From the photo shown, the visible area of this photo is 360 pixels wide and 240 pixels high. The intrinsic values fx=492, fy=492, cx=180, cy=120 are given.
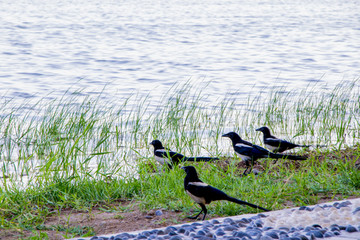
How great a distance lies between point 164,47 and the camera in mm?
22234

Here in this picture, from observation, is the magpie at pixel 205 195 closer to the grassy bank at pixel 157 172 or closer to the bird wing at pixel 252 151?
the grassy bank at pixel 157 172

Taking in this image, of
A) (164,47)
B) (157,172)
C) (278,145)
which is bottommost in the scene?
(164,47)

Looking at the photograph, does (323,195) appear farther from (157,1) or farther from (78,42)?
(157,1)

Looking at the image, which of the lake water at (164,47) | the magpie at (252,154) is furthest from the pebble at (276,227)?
the lake water at (164,47)

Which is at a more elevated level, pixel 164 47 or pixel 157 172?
pixel 157 172

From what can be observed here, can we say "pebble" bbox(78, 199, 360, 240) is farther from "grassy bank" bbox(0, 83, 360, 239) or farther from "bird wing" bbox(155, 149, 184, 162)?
"bird wing" bbox(155, 149, 184, 162)

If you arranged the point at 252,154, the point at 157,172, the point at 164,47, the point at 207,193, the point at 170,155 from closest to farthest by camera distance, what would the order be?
the point at 207,193 → the point at 157,172 → the point at 252,154 → the point at 170,155 → the point at 164,47

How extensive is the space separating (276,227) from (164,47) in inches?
738

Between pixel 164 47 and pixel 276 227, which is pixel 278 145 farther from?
pixel 164 47

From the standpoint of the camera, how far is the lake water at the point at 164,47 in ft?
47.1

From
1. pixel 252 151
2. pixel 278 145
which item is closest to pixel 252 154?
pixel 252 151

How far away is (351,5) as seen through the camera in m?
43.8

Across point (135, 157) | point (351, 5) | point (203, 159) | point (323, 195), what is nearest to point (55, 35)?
point (135, 157)

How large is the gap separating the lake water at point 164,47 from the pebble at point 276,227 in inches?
325
